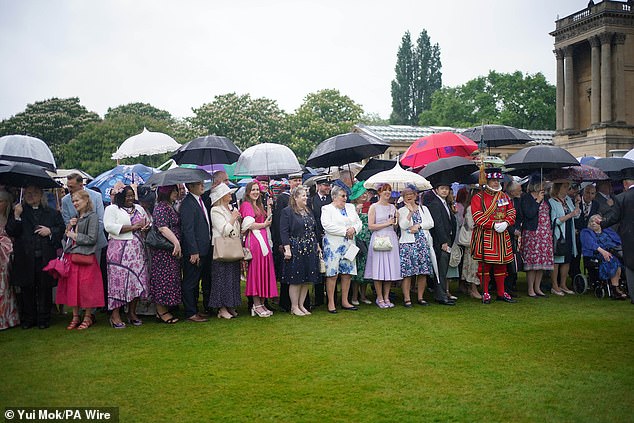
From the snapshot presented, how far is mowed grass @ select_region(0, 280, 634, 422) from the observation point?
464 cm

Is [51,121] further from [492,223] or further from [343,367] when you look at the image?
[343,367]

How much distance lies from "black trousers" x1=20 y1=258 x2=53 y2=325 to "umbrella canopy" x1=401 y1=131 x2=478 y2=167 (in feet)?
20.3

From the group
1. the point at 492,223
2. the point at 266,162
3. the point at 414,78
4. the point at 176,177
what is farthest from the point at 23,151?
the point at 414,78

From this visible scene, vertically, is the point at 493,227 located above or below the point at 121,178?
below

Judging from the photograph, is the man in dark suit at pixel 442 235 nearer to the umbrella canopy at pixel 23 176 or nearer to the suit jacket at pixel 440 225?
the suit jacket at pixel 440 225

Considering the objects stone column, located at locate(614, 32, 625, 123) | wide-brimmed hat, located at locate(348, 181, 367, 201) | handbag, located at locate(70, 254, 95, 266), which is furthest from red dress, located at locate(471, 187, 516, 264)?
stone column, located at locate(614, 32, 625, 123)

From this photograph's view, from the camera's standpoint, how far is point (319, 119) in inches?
1793

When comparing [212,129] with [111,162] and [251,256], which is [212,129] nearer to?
[111,162]

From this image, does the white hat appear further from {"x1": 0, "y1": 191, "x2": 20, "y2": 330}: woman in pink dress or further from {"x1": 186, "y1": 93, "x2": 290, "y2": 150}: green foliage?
{"x1": 186, "y1": 93, "x2": 290, "y2": 150}: green foliage

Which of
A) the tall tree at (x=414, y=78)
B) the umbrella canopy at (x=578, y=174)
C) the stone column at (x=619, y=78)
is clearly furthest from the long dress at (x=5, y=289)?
the tall tree at (x=414, y=78)

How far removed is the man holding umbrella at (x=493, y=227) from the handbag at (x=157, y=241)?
465cm

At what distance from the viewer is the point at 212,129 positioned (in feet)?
143

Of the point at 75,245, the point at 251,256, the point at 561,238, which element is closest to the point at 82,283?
the point at 75,245

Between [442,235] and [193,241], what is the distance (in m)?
3.81
